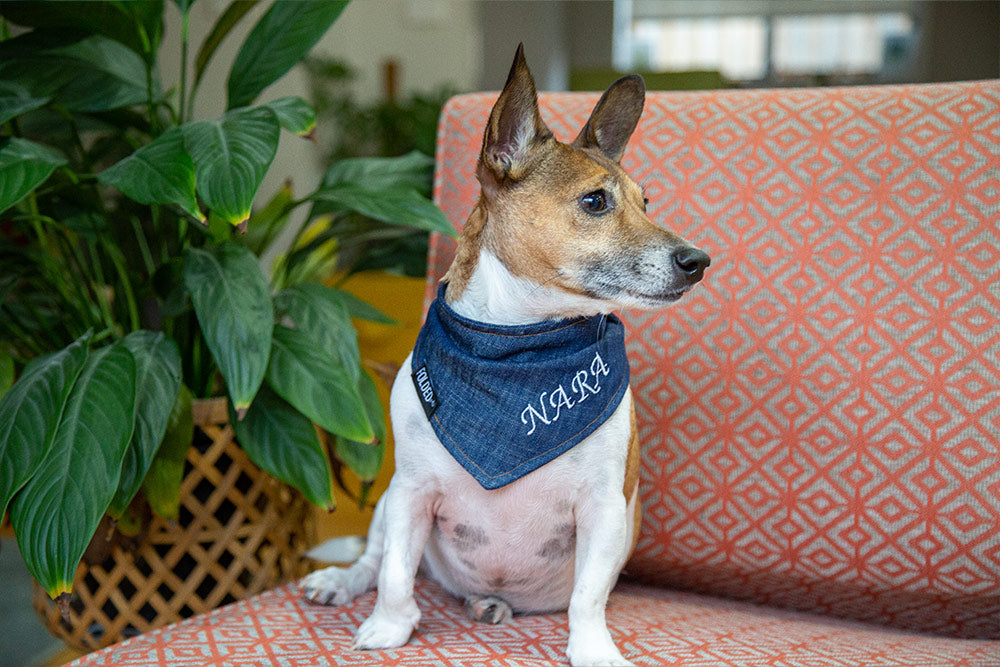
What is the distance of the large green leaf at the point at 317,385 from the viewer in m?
1.29

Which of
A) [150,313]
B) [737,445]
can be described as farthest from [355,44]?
[737,445]

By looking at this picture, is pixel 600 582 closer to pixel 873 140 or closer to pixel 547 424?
pixel 547 424

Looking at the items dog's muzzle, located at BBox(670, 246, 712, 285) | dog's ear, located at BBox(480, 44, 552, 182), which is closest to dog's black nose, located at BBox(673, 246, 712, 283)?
dog's muzzle, located at BBox(670, 246, 712, 285)

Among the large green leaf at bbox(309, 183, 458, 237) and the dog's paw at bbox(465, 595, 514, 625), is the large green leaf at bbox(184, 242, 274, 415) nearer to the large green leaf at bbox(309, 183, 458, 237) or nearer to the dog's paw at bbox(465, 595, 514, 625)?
the large green leaf at bbox(309, 183, 458, 237)

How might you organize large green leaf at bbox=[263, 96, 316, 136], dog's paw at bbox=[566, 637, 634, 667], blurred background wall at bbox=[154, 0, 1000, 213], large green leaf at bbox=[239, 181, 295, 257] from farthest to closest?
blurred background wall at bbox=[154, 0, 1000, 213] < large green leaf at bbox=[239, 181, 295, 257] < large green leaf at bbox=[263, 96, 316, 136] < dog's paw at bbox=[566, 637, 634, 667]

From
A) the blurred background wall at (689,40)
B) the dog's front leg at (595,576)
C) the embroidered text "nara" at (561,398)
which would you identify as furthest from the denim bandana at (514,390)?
the blurred background wall at (689,40)

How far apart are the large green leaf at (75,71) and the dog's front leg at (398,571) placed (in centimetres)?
87

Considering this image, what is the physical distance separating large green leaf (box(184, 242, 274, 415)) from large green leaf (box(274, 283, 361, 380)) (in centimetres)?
15

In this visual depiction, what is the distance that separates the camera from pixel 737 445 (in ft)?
4.39

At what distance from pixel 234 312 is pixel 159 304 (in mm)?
298

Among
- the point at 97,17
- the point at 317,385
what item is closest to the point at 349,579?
the point at 317,385

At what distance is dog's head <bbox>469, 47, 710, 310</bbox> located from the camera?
1086 mm

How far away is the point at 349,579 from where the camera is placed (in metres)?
1.31

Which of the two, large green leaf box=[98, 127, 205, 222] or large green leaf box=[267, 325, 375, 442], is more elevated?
large green leaf box=[98, 127, 205, 222]
